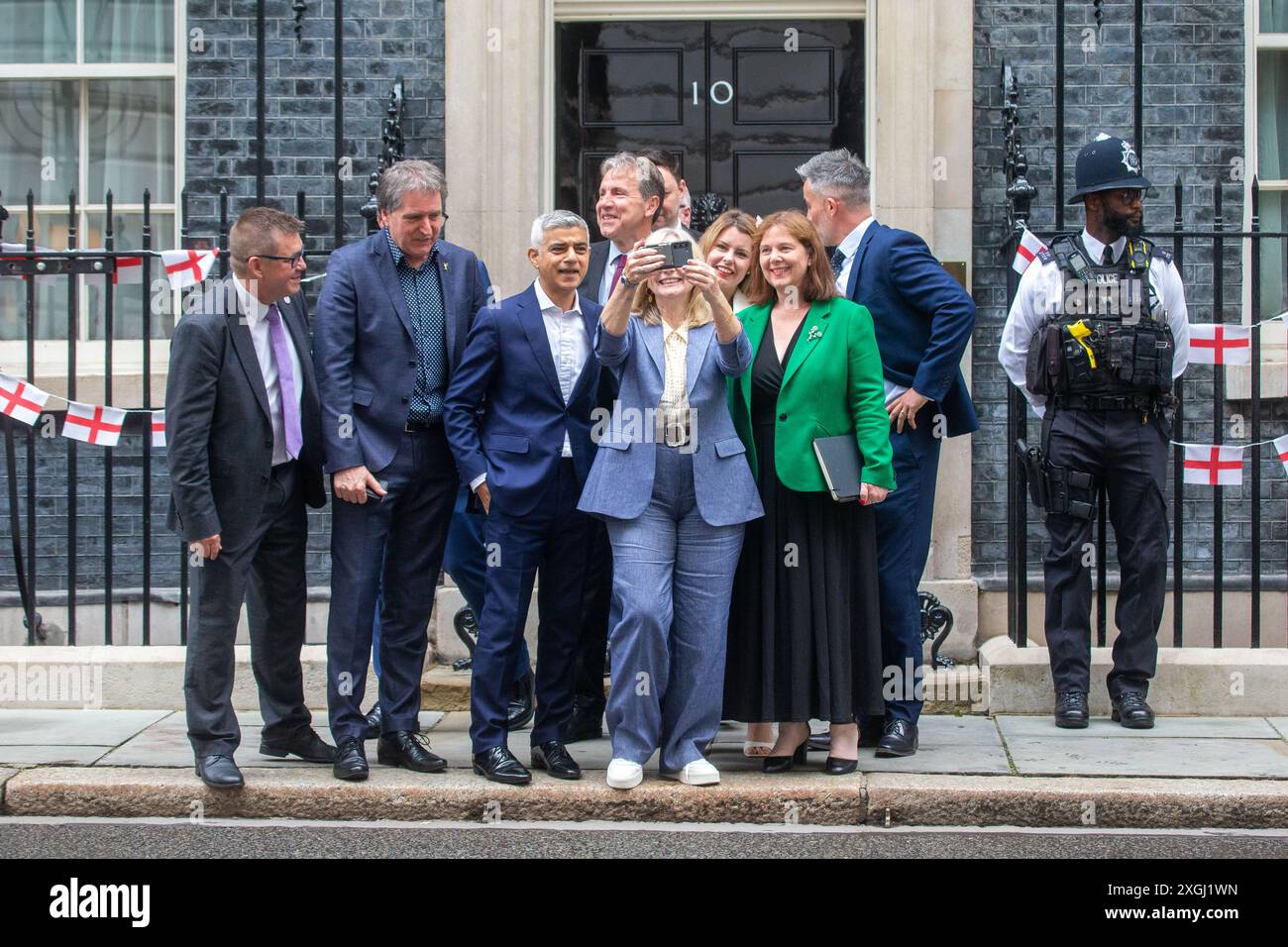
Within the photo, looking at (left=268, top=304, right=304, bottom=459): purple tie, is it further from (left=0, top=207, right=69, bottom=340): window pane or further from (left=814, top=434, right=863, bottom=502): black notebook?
(left=0, top=207, right=69, bottom=340): window pane

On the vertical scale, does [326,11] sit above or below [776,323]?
above

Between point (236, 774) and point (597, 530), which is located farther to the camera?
point (597, 530)

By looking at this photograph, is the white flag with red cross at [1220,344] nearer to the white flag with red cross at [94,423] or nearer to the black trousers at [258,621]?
the black trousers at [258,621]

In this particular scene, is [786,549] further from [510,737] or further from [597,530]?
[510,737]

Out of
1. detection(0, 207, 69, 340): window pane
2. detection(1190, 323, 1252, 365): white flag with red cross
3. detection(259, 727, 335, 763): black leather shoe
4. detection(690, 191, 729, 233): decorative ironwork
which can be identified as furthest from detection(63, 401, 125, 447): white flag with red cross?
detection(1190, 323, 1252, 365): white flag with red cross

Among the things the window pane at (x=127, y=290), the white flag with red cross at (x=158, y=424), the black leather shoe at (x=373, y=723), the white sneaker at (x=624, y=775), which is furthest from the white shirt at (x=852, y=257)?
the window pane at (x=127, y=290)

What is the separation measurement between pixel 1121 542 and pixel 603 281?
2.39 meters

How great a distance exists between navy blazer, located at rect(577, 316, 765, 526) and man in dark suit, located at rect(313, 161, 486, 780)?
0.71m

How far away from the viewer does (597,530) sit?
6.41 meters

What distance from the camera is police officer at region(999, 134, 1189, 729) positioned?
688cm

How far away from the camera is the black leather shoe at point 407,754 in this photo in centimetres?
625
